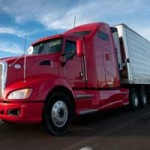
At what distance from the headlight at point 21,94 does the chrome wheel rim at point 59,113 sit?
2.70 feet

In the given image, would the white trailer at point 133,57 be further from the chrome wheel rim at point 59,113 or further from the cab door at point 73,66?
the chrome wheel rim at point 59,113

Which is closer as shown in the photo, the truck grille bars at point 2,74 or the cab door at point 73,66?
the truck grille bars at point 2,74

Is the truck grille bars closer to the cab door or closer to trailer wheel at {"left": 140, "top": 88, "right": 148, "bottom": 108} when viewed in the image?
the cab door

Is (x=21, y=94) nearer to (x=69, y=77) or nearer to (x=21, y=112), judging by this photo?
(x=21, y=112)

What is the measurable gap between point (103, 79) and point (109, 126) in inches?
73.7

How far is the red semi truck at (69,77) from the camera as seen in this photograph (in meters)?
7.20

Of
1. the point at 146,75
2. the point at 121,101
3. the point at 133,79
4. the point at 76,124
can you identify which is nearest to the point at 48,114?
the point at 76,124

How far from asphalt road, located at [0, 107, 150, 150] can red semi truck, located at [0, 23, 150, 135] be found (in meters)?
0.43

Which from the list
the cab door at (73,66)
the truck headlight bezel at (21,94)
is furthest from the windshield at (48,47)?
the truck headlight bezel at (21,94)

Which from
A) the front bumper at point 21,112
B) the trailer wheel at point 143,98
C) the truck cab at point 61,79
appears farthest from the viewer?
the trailer wheel at point 143,98

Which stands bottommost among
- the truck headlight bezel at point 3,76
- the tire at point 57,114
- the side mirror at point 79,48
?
the tire at point 57,114

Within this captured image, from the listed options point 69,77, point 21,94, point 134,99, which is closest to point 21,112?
point 21,94

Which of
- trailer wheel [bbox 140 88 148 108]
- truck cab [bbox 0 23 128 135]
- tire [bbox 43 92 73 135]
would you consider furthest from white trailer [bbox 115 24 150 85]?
tire [bbox 43 92 73 135]

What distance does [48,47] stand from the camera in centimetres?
905
